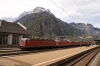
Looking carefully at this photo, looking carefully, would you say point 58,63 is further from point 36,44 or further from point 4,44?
point 4,44

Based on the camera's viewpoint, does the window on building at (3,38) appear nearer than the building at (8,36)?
Yes

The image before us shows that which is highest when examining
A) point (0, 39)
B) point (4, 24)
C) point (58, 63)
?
→ point (4, 24)

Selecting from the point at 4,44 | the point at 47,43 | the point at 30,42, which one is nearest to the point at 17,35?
the point at 4,44

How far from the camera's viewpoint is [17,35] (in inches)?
2292

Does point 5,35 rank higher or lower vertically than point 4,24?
lower

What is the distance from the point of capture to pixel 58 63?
19.4 meters

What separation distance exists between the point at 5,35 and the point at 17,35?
5738mm

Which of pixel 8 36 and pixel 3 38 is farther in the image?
pixel 8 36

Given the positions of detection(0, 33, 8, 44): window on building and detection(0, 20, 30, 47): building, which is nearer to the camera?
detection(0, 33, 8, 44): window on building

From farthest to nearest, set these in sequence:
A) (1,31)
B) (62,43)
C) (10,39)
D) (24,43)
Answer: (62,43)
(10,39)
(1,31)
(24,43)

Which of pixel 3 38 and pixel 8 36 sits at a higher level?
pixel 8 36

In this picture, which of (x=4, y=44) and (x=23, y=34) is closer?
(x=4, y=44)

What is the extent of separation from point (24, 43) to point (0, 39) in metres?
14.2

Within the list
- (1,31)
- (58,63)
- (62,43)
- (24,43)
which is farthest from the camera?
(62,43)
